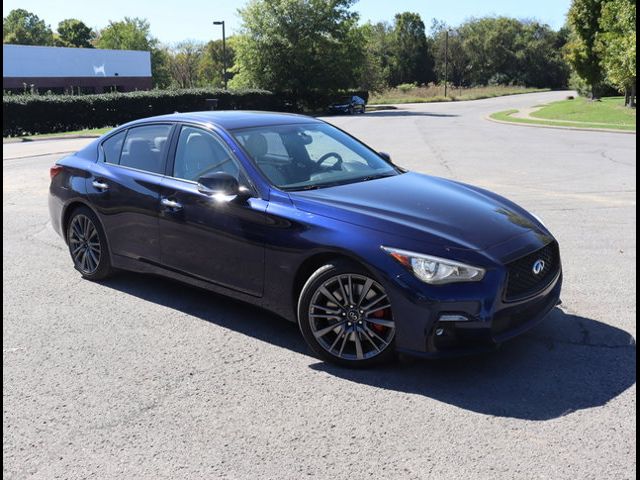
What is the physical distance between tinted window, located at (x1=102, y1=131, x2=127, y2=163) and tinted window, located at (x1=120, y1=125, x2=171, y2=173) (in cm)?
7

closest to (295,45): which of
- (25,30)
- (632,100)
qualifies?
(632,100)

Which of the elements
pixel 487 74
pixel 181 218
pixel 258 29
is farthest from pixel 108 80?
pixel 487 74

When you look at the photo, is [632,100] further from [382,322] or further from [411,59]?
[411,59]

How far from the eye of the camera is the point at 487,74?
10194 cm

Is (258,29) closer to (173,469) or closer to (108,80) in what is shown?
(108,80)

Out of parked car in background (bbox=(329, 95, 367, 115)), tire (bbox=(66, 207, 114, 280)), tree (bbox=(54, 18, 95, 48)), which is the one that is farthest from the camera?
tree (bbox=(54, 18, 95, 48))

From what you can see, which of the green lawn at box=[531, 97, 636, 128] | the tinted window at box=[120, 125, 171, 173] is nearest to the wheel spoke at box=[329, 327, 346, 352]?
the tinted window at box=[120, 125, 171, 173]

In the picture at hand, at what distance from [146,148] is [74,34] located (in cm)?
11810

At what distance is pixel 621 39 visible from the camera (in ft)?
93.0

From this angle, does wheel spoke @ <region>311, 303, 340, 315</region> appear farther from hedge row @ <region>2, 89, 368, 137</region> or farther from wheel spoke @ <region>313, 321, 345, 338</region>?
hedge row @ <region>2, 89, 368, 137</region>

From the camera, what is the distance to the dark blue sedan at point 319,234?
12.6ft

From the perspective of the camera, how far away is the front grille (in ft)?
13.0

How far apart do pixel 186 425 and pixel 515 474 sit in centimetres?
168

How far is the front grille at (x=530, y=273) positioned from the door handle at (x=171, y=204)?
2.48 metres
